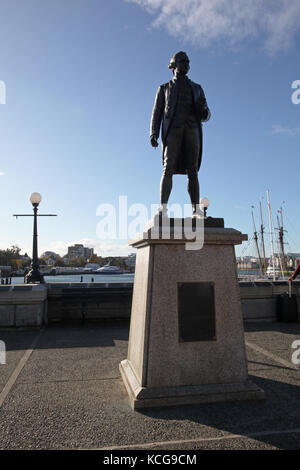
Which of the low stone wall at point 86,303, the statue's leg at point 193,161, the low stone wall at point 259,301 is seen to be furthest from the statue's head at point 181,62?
the low stone wall at point 259,301

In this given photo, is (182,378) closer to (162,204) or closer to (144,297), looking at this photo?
(144,297)

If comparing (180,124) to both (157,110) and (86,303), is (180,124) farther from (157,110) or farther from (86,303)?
(86,303)

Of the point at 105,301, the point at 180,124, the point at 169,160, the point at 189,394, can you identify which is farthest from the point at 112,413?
the point at 105,301

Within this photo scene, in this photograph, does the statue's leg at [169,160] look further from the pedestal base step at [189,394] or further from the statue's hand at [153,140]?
the pedestal base step at [189,394]

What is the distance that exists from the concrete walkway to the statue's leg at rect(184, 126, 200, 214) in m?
2.61

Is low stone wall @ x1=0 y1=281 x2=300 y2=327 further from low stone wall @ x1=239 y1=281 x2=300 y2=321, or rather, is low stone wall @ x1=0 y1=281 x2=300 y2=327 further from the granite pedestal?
the granite pedestal

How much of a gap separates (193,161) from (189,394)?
3192mm

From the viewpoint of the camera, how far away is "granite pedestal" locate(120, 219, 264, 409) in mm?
3896

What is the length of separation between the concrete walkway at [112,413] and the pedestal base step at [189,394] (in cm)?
10

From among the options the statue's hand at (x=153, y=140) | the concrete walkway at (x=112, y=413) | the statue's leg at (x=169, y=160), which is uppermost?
the statue's hand at (x=153, y=140)

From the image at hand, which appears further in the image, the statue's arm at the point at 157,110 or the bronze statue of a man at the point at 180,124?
the statue's arm at the point at 157,110

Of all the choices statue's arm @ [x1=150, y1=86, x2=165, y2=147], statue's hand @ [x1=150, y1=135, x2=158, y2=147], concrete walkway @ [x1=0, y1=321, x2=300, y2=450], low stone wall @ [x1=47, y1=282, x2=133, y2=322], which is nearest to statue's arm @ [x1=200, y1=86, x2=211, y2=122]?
statue's arm @ [x1=150, y1=86, x2=165, y2=147]

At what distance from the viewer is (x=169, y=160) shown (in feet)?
16.0

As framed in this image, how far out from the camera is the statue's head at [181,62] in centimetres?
498
